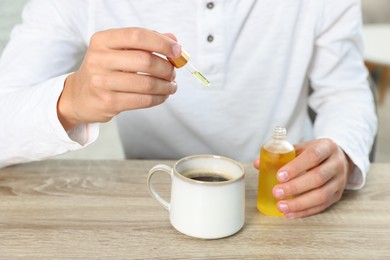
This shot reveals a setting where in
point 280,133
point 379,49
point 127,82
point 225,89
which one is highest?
point 127,82

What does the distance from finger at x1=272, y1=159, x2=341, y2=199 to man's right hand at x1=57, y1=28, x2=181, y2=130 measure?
222 mm

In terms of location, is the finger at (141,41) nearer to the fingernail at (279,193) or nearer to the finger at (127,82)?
the finger at (127,82)

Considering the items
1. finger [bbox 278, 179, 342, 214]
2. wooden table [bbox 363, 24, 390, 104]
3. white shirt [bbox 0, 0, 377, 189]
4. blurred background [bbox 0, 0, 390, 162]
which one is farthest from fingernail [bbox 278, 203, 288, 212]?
wooden table [bbox 363, 24, 390, 104]

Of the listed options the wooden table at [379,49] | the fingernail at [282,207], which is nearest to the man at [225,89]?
the fingernail at [282,207]

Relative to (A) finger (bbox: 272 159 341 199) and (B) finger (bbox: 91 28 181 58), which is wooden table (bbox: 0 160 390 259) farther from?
(B) finger (bbox: 91 28 181 58)

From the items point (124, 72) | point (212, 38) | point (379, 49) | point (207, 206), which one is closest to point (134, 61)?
point (124, 72)

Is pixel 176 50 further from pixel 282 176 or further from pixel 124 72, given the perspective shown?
pixel 282 176

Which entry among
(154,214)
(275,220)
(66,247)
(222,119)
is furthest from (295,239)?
(222,119)

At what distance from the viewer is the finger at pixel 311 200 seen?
78 centimetres

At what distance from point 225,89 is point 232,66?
53 mm

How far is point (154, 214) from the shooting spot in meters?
0.78

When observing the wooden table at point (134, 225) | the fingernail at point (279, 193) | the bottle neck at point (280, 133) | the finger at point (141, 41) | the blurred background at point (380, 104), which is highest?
the finger at point (141, 41)

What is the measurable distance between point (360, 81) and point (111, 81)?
2.07 ft

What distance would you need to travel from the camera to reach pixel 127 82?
72cm
